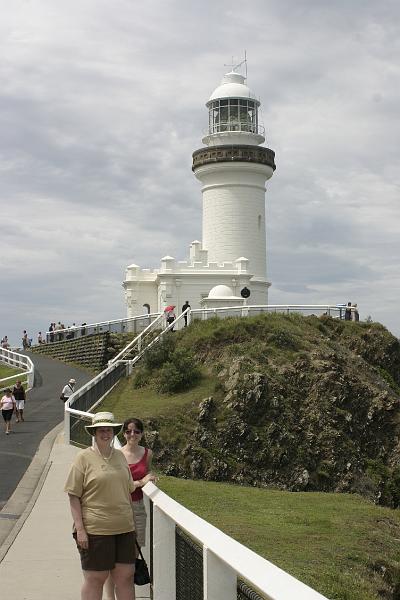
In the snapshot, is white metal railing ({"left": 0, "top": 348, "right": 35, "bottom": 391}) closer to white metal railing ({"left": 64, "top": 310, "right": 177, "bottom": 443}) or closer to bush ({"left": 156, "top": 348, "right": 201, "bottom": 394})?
white metal railing ({"left": 64, "top": 310, "right": 177, "bottom": 443})

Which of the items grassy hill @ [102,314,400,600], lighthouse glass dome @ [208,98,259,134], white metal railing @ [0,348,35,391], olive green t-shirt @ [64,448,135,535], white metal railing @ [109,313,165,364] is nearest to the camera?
olive green t-shirt @ [64,448,135,535]

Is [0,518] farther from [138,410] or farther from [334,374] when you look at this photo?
[334,374]

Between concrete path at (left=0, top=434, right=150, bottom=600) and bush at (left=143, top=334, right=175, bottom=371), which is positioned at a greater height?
bush at (left=143, top=334, right=175, bottom=371)

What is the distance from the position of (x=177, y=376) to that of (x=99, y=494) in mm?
25714

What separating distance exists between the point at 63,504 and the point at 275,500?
6.17 metres

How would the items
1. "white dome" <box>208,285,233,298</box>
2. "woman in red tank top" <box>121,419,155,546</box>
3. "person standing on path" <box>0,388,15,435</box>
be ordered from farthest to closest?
"white dome" <box>208,285,233,298</box> → "person standing on path" <box>0,388,15,435</box> → "woman in red tank top" <box>121,419,155,546</box>

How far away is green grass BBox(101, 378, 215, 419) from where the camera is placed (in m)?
29.1

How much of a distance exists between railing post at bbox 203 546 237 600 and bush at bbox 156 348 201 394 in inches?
1075

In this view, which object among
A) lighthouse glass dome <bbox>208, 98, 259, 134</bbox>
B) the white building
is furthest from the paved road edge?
lighthouse glass dome <bbox>208, 98, 259, 134</bbox>

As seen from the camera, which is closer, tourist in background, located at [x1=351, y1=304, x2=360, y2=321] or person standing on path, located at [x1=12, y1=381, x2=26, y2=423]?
person standing on path, located at [x1=12, y1=381, x2=26, y2=423]

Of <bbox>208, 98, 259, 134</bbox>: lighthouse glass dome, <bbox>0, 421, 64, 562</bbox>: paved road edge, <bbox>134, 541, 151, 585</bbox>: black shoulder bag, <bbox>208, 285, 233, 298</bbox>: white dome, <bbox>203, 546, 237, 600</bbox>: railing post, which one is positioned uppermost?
<bbox>208, 98, 259, 134</bbox>: lighthouse glass dome

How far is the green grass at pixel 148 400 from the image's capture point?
29078 mm

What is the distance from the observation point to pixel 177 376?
32.3 meters

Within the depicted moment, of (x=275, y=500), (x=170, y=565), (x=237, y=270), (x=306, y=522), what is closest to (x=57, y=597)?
(x=170, y=565)
